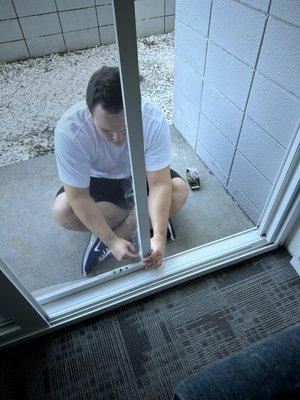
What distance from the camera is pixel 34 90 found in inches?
72.8

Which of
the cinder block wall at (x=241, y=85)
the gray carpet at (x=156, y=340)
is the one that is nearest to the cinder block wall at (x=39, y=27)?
the cinder block wall at (x=241, y=85)

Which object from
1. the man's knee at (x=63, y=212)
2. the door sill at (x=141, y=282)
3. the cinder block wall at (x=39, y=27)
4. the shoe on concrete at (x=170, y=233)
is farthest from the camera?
the cinder block wall at (x=39, y=27)

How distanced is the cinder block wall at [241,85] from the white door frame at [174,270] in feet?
0.38

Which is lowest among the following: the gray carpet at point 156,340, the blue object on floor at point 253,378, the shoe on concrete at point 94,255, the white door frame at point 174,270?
the gray carpet at point 156,340

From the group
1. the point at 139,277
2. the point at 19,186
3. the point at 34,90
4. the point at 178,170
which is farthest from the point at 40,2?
the point at 139,277

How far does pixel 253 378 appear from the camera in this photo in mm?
523

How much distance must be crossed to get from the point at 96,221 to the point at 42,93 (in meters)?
1.23

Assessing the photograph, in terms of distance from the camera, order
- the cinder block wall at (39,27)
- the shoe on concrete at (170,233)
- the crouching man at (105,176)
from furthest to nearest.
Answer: the cinder block wall at (39,27)
the shoe on concrete at (170,233)
the crouching man at (105,176)

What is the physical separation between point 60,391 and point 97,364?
13 cm

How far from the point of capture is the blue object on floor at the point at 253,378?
504mm

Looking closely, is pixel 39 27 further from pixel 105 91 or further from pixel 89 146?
pixel 105 91

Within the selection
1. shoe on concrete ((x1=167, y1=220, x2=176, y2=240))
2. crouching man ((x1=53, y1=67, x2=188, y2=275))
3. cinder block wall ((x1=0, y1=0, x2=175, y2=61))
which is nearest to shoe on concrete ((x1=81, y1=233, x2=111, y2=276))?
crouching man ((x1=53, y1=67, x2=188, y2=275))

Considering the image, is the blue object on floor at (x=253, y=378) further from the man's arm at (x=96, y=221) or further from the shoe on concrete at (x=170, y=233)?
the shoe on concrete at (x=170, y=233)

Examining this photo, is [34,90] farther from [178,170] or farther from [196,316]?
[196,316]
